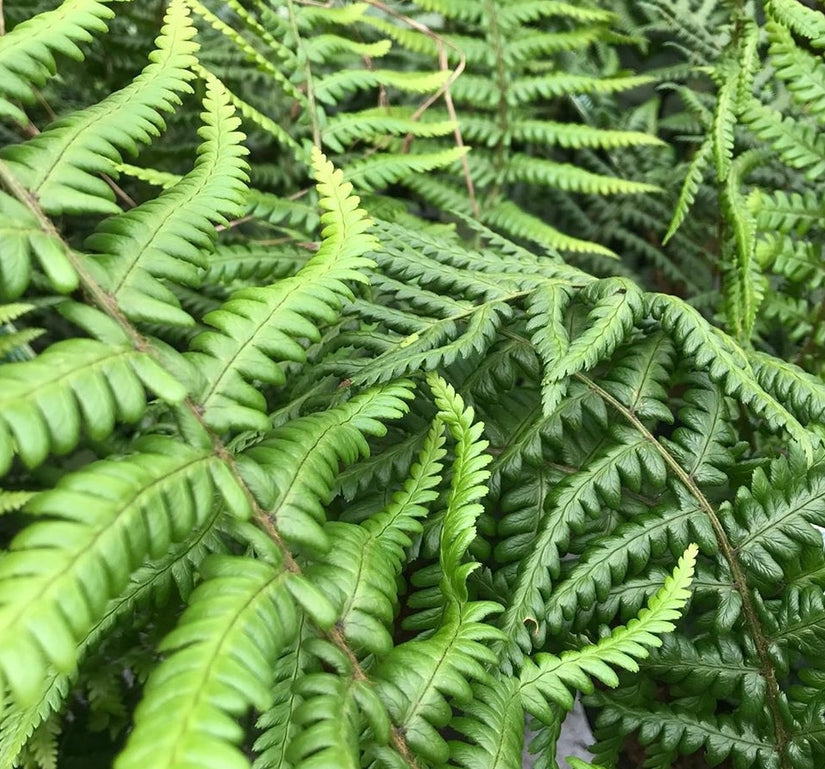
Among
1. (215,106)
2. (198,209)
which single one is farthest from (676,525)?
(215,106)

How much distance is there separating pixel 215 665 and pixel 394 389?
1.59 feet

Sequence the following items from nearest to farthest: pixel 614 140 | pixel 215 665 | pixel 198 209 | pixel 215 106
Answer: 1. pixel 215 665
2. pixel 198 209
3. pixel 215 106
4. pixel 614 140

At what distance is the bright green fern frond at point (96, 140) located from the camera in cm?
82

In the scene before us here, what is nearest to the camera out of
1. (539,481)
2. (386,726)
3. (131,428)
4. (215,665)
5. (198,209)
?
(215,665)

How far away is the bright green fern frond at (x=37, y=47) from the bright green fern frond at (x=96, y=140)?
5 centimetres

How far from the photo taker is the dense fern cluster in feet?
2.25

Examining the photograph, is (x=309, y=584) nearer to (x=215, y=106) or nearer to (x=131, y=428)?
(x=215, y=106)

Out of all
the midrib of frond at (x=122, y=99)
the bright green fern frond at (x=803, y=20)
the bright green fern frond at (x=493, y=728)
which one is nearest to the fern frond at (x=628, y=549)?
the bright green fern frond at (x=493, y=728)

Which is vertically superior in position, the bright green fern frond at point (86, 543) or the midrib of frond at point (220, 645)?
the bright green fern frond at point (86, 543)

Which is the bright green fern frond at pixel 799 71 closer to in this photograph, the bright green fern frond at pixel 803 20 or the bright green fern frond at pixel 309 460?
the bright green fern frond at pixel 803 20

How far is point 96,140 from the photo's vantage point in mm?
878

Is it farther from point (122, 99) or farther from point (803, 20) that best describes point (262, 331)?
point (803, 20)

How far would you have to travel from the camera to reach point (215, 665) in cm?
61

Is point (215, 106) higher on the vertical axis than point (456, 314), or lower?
higher
